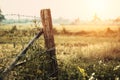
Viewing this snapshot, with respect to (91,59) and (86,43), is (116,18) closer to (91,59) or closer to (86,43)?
(86,43)

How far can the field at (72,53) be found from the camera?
9.96 meters

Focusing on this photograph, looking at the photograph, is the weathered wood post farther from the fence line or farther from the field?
the field

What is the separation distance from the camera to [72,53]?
14.9m

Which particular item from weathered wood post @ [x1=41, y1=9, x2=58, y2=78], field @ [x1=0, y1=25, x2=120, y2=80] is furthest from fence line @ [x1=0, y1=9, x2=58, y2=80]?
field @ [x1=0, y1=25, x2=120, y2=80]

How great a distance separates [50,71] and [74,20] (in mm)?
10616

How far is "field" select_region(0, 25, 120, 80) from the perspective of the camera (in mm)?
9961

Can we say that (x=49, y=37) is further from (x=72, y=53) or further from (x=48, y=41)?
(x=72, y=53)

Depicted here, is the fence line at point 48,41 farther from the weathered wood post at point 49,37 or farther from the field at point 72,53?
the field at point 72,53

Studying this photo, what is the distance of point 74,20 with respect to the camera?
2050cm

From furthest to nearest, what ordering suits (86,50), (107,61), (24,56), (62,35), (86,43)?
(62,35) → (86,43) → (86,50) → (107,61) → (24,56)

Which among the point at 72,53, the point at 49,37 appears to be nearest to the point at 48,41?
the point at 49,37

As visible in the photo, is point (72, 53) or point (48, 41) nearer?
point (48, 41)

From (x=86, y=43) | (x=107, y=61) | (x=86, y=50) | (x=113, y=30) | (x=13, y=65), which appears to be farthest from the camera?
(x=113, y=30)

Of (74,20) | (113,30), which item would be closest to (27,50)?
(113,30)
